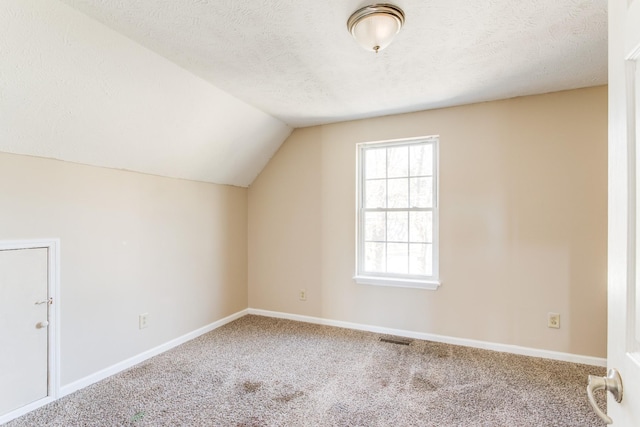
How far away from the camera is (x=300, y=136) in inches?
151

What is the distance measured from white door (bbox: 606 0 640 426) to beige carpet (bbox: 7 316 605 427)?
1.58 m

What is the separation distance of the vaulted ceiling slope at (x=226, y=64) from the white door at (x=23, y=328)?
734mm

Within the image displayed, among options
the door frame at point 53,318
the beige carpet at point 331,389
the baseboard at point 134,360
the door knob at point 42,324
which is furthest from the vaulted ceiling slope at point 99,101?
the beige carpet at point 331,389

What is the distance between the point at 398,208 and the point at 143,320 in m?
2.65

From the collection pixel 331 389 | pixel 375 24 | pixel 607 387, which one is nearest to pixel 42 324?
pixel 331 389

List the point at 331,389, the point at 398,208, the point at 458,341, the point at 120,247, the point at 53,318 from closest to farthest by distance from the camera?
1. the point at 53,318
2. the point at 331,389
3. the point at 120,247
4. the point at 458,341
5. the point at 398,208

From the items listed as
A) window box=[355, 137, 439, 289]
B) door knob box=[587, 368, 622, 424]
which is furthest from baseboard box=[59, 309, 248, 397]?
door knob box=[587, 368, 622, 424]

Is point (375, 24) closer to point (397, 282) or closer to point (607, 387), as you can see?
point (607, 387)

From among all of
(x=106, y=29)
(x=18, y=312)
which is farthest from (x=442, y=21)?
(x=18, y=312)

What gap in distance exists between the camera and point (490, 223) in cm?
299

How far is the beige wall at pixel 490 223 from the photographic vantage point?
268cm

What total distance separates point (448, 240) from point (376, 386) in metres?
1.52

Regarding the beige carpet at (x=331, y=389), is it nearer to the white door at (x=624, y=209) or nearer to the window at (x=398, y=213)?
the window at (x=398, y=213)

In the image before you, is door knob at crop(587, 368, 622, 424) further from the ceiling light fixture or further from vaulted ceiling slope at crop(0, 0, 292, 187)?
vaulted ceiling slope at crop(0, 0, 292, 187)
